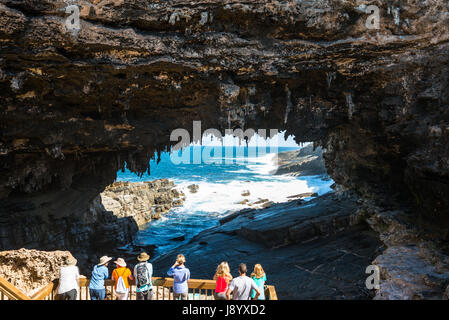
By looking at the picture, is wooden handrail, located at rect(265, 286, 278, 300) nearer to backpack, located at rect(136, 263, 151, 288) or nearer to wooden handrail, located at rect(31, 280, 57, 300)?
backpack, located at rect(136, 263, 151, 288)

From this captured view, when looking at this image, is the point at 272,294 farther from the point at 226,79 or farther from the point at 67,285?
the point at 226,79

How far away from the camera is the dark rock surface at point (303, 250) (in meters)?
10.8

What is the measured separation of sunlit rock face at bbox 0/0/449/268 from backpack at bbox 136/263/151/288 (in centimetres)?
628

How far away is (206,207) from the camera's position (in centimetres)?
3500

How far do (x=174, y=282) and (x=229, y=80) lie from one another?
273 inches

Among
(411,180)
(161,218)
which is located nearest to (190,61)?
(411,180)

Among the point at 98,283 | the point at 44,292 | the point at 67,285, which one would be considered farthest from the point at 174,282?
the point at 44,292

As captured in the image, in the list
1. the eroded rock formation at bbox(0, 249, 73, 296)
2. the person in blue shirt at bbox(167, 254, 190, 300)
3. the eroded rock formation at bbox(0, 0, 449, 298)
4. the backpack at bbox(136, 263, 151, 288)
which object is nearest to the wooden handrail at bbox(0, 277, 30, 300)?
the backpack at bbox(136, 263, 151, 288)

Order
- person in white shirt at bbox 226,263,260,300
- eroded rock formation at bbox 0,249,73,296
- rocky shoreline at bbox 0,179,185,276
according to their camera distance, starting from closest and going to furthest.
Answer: person in white shirt at bbox 226,263,260,300
eroded rock formation at bbox 0,249,73,296
rocky shoreline at bbox 0,179,185,276

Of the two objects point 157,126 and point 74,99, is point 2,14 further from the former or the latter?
point 157,126

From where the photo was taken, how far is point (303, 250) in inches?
569

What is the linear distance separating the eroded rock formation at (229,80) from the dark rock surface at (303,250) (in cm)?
301

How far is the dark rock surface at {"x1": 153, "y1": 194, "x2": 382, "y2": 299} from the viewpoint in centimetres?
1079
